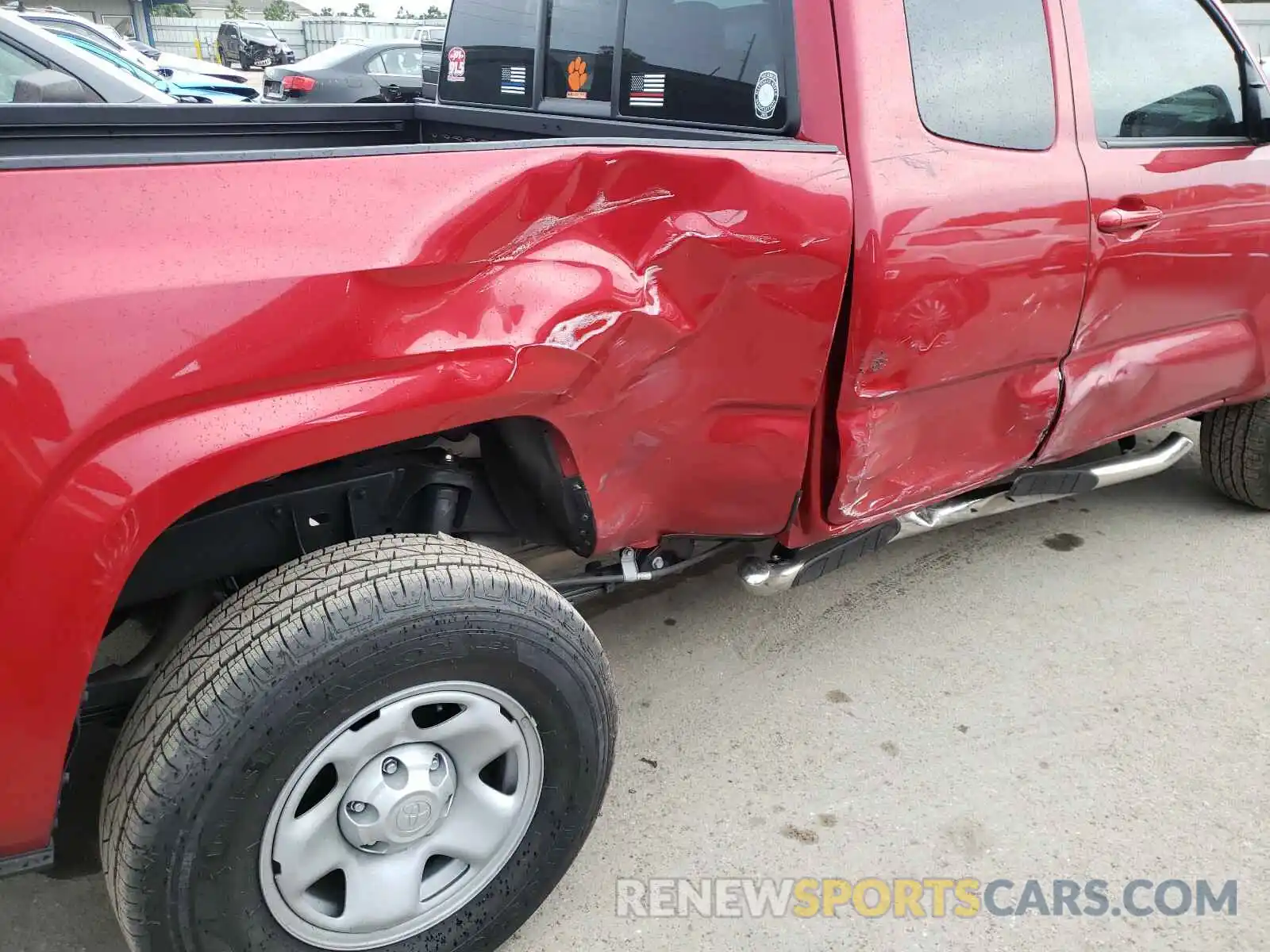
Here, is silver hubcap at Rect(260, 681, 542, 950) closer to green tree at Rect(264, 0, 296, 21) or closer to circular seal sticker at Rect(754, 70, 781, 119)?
circular seal sticker at Rect(754, 70, 781, 119)

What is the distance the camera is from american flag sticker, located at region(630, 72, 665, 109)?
2.44 metres

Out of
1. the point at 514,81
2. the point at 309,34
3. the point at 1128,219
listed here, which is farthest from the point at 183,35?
the point at 1128,219

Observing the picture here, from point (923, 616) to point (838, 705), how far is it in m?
0.58

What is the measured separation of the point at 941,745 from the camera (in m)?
2.50

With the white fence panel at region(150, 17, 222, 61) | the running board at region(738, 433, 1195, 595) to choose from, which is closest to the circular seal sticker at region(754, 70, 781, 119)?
the running board at region(738, 433, 1195, 595)

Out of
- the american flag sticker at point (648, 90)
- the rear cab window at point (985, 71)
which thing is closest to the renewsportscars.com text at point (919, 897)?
the rear cab window at point (985, 71)

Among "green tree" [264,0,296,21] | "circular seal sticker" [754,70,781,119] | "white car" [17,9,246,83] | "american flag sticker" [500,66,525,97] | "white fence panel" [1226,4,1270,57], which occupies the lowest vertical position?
"green tree" [264,0,296,21]

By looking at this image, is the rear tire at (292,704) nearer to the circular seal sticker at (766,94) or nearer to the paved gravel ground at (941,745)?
the paved gravel ground at (941,745)

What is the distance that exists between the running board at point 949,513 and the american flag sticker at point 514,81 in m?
1.58

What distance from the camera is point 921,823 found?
2.25m

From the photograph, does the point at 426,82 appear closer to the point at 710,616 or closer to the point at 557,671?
the point at 710,616

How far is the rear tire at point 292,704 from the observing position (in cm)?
146

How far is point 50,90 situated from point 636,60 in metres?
2.55

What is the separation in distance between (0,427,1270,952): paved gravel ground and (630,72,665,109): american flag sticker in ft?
4.99
